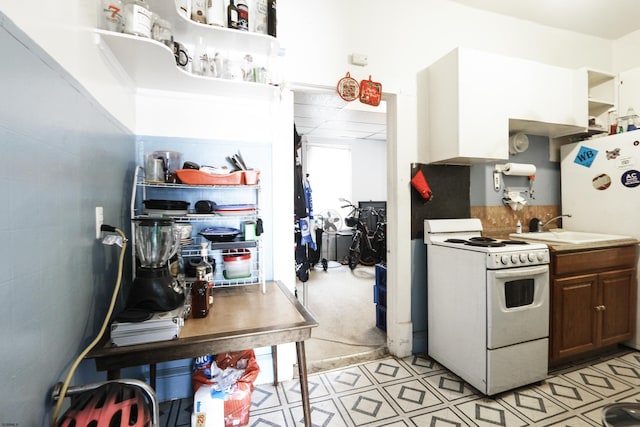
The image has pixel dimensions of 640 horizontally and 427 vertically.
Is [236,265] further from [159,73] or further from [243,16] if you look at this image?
[243,16]

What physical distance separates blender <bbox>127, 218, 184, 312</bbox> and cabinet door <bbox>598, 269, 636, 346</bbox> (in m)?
2.81

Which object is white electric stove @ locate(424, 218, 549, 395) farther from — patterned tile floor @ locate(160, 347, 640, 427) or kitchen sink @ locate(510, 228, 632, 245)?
kitchen sink @ locate(510, 228, 632, 245)

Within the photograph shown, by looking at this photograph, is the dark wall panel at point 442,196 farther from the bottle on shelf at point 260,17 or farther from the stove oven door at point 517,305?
the bottle on shelf at point 260,17

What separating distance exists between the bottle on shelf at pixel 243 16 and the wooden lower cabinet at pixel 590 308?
7.87 ft

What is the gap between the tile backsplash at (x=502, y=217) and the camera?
2480 mm

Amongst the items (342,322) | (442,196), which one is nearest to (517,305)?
(442,196)

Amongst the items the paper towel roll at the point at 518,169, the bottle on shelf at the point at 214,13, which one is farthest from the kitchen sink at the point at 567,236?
the bottle on shelf at the point at 214,13

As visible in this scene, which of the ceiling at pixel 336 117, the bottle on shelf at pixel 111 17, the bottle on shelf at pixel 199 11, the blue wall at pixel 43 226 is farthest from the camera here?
the ceiling at pixel 336 117

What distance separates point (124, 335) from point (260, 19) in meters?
1.64

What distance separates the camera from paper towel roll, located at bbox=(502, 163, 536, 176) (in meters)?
2.48

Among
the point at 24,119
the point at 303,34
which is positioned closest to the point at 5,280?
the point at 24,119

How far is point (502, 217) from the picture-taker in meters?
2.55

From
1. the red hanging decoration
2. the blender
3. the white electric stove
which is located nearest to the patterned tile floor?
the white electric stove

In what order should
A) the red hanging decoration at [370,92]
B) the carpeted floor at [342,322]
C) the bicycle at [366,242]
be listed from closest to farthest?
the red hanging decoration at [370,92]
the carpeted floor at [342,322]
the bicycle at [366,242]
